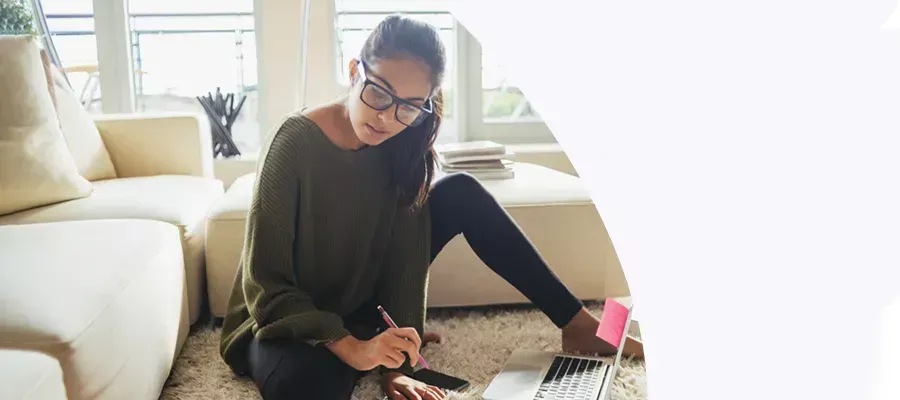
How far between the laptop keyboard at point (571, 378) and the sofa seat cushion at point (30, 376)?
2.43ft

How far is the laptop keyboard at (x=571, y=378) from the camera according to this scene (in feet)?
4.17

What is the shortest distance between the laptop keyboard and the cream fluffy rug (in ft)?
0.15

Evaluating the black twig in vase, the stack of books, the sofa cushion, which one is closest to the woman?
the stack of books

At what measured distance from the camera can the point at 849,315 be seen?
31 centimetres

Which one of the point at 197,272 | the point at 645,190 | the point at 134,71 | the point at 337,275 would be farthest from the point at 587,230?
the point at 134,71

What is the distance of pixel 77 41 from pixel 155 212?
163 centimetres

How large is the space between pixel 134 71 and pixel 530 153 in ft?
5.28

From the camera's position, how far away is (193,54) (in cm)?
294

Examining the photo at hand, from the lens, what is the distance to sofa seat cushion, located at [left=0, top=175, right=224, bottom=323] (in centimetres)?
161

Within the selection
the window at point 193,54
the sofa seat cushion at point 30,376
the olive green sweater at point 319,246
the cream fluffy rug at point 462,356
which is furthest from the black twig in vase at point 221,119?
the sofa seat cushion at point 30,376

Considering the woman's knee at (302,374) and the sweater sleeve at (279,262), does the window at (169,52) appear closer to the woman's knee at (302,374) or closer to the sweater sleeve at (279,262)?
the sweater sleeve at (279,262)

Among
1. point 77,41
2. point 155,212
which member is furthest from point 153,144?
point 77,41

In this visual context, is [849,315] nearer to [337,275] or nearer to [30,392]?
[30,392]

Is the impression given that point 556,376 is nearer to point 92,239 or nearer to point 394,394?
point 394,394
